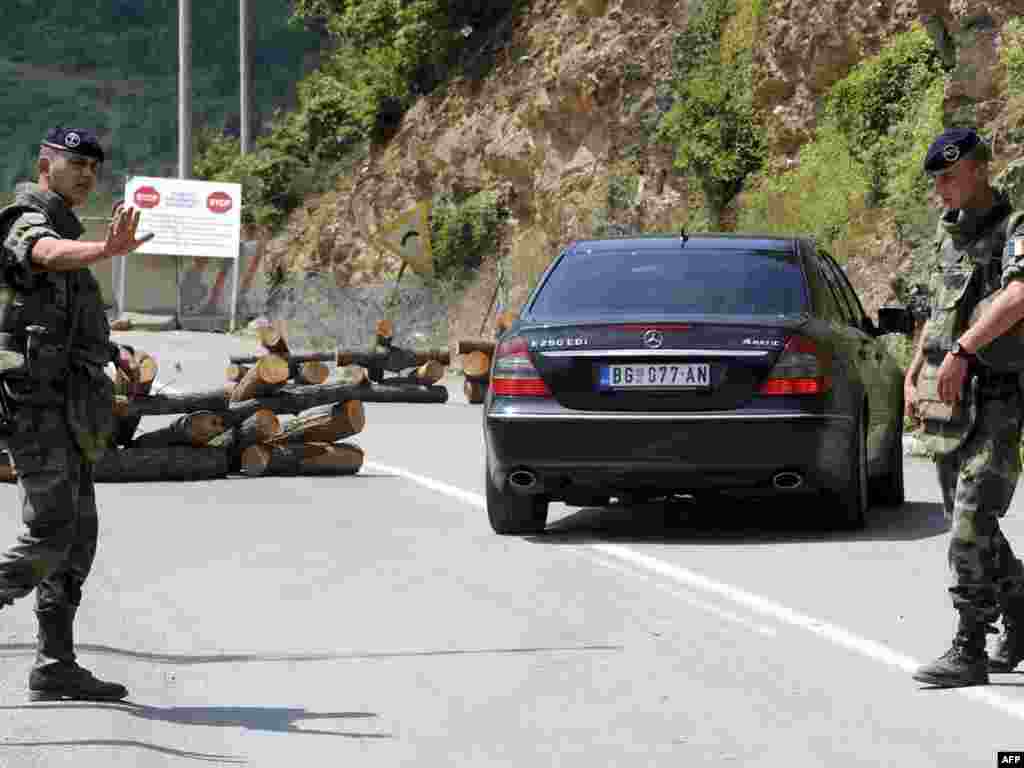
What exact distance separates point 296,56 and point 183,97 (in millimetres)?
29919

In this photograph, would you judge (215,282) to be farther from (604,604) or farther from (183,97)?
(604,604)

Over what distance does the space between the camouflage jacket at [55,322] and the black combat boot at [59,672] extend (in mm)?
550

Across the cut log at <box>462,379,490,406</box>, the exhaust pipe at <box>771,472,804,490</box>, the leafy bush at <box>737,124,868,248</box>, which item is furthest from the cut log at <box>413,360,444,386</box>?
the exhaust pipe at <box>771,472,804,490</box>

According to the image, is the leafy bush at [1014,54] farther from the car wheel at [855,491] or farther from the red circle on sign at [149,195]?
the red circle on sign at [149,195]

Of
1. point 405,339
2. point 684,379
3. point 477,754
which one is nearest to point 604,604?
point 684,379

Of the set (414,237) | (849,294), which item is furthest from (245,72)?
(849,294)

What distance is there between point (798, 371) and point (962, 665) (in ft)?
13.5

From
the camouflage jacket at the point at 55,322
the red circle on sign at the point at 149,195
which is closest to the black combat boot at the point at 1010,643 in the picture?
the camouflage jacket at the point at 55,322

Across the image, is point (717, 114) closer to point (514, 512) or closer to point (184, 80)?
point (184, 80)

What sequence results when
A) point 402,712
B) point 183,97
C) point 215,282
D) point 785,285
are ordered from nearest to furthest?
point 402,712
point 785,285
point 183,97
point 215,282

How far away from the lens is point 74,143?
7.01 m

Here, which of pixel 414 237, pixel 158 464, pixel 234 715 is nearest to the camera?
pixel 234 715

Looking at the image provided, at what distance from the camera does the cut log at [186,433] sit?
16.0m

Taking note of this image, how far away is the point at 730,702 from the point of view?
277 inches
